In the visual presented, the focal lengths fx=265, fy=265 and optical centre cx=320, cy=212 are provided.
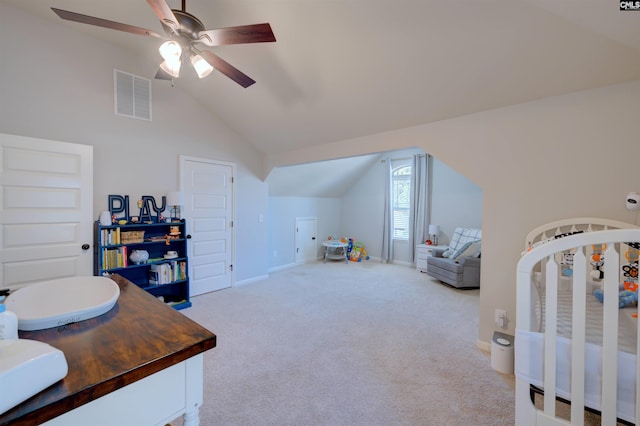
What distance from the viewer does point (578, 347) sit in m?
1.06

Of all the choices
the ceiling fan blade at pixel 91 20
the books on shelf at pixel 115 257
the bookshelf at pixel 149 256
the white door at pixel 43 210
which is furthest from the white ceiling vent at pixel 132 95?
the ceiling fan blade at pixel 91 20

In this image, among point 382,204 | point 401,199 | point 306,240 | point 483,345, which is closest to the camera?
point 483,345

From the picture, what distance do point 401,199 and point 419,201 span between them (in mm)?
543

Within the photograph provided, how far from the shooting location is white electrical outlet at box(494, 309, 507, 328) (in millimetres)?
2355

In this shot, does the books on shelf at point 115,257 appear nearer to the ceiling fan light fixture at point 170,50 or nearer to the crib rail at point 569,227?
the ceiling fan light fixture at point 170,50

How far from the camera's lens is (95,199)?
296 cm

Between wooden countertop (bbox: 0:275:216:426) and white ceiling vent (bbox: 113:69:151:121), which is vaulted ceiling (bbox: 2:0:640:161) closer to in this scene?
white ceiling vent (bbox: 113:69:151:121)

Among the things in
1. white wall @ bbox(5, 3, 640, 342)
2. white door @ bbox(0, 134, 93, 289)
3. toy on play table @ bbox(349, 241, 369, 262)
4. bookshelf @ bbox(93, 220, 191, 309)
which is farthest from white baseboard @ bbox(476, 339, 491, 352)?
white door @ bbox(0, 134, 93, 289)

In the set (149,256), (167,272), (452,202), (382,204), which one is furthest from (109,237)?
(452,202)

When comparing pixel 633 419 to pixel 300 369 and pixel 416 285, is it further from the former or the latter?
pixel 416 285

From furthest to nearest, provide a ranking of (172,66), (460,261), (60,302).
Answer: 1. (460,261)
2. (172,66)
3. (60,302)

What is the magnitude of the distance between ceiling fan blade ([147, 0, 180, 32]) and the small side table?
16.1 ft

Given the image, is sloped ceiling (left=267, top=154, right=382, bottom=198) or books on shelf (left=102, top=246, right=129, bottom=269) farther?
sloped ceiling (left=267, top=154, right=382, bottom=198)

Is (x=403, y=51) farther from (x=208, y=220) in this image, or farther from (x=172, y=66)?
(x=208, y=220)
